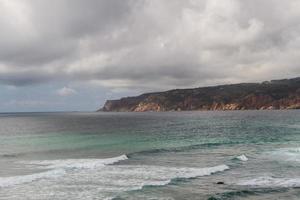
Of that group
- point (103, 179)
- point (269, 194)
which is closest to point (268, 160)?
point (269, 194)

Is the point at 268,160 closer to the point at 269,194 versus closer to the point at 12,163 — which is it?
the point at 269,194

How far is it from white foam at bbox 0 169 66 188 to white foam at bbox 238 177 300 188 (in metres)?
18.1

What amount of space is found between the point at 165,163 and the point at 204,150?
1461 centimetres

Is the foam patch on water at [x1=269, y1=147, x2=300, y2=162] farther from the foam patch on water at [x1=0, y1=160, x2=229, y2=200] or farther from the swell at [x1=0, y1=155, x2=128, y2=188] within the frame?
the swell at [x1=0, y1=155, x2=128, y2=188]

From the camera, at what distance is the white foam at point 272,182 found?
31812 millimetres

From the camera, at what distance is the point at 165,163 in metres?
45.2

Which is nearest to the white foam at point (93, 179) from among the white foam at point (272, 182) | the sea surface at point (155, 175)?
the sea surface at point (155, 175)

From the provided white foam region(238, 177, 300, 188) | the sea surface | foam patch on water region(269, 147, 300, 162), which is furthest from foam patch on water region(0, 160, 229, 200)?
foam patch on water region(269, 147, 300, 162)

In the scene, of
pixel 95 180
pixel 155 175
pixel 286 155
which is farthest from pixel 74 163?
pixel 286 155

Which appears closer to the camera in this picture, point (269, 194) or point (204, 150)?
point (269, 194)

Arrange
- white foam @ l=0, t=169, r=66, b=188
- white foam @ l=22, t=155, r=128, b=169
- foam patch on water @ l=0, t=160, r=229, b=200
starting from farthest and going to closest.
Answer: white foam @ l=22, t=155, r=128, b=169
white foam @ l=0, t=169, r=66, b=188
foam patch on water @ l=0, t=160, r=229, b=200

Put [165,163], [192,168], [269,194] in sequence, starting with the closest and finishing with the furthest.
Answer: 1. [269,194]
2. [192,168]
3. [165,163]

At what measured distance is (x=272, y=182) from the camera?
32.9 m

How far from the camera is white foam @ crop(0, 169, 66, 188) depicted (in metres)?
34.4
